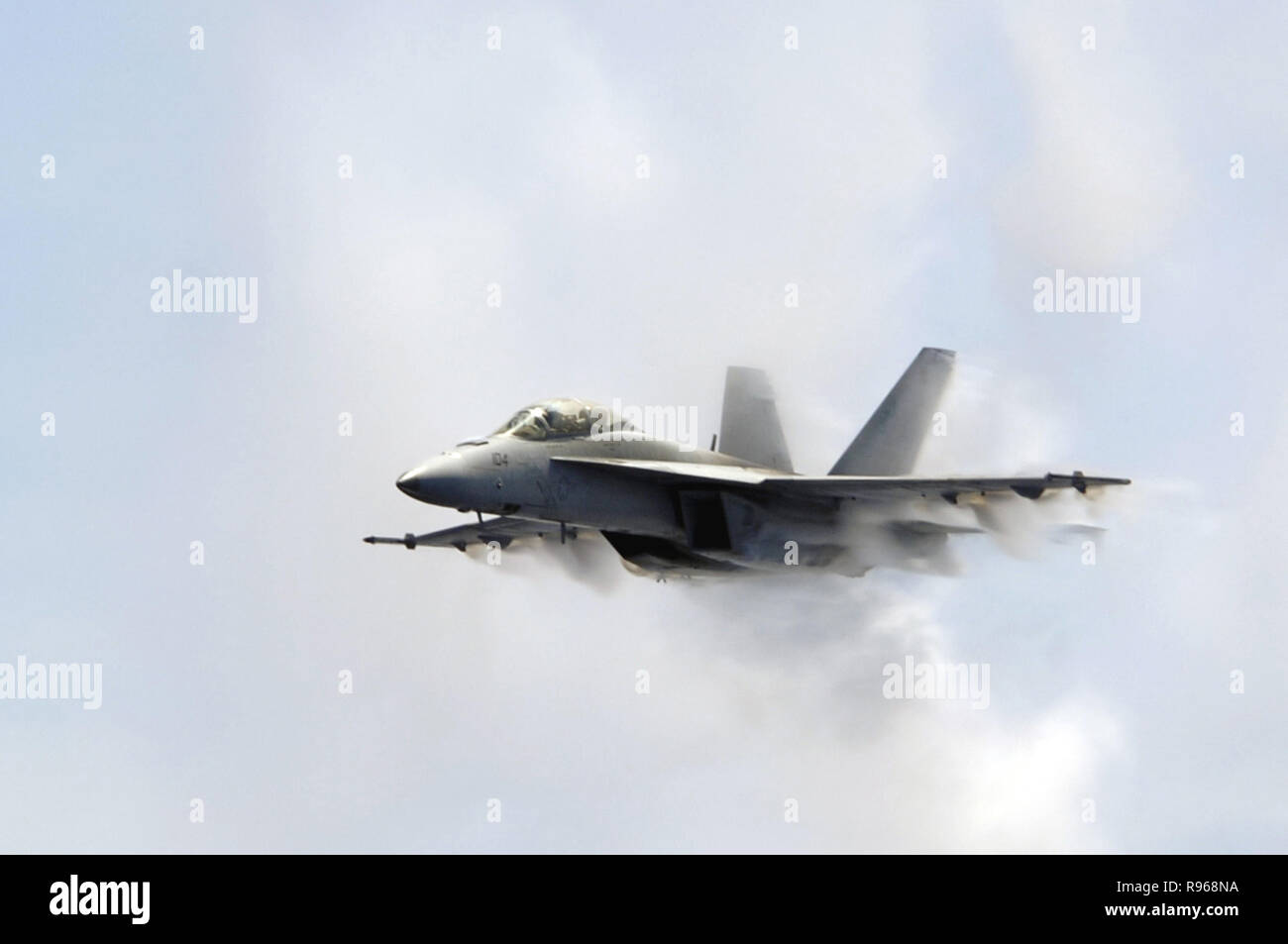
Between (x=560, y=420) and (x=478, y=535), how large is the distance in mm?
5648

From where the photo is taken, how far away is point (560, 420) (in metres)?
28.8

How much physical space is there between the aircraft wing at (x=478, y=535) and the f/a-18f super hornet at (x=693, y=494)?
0.41ft

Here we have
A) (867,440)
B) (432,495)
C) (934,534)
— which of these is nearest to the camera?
(432,495)

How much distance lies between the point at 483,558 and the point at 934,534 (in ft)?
28.5

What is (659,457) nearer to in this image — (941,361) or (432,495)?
(432,495)

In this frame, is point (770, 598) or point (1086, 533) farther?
point (770, 598)

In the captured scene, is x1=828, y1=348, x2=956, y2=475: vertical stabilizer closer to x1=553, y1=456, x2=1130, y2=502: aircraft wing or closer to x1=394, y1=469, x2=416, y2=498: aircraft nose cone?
x1=553, y1=456, x2=1130, y2=502: aircraft wing

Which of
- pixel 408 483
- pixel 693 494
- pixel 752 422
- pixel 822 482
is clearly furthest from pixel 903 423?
pixel 408 483

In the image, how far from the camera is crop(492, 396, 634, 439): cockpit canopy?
2859 centimetres

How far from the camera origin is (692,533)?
96.5 ft

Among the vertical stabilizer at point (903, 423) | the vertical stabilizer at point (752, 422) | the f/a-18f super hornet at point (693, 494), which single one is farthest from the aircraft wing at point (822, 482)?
the vertical stabilizer at point (903, 423)

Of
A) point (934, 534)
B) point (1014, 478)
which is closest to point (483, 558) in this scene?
point (934, 534)

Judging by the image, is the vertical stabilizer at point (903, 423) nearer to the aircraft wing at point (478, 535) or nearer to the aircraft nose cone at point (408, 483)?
the aircraft wing at point (478, 535)

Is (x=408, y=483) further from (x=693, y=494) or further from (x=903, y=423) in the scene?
(x=903, y=423)
